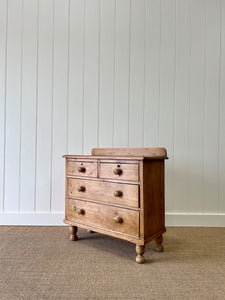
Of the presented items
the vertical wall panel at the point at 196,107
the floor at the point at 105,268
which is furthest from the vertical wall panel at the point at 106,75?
the floor at the point at 105,268

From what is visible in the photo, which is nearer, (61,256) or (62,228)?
(61,256)

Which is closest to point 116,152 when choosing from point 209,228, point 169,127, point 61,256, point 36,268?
point 169,127

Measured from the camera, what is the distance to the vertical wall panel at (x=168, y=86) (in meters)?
2.37

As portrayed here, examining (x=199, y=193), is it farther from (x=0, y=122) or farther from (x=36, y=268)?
(x=0, y=122)

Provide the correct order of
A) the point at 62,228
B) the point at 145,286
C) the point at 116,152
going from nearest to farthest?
the point at 145,286
the point at 116,152
the point at 62,228

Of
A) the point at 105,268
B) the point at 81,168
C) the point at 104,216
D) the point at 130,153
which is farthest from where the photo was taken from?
the point at 130,153

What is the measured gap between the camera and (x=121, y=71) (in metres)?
2.40

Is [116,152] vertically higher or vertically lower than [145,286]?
higher

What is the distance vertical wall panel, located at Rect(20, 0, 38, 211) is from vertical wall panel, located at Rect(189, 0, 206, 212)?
1.86m

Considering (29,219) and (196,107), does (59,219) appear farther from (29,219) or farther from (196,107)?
(196,107)

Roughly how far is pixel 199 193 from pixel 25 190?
2052 millimetres

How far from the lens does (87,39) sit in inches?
94.6

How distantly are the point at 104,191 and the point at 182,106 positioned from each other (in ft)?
4.60

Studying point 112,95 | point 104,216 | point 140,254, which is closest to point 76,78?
point 112,95
